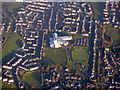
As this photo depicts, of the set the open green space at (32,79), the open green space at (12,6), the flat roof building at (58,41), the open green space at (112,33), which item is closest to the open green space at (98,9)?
the open green space at (112,33)

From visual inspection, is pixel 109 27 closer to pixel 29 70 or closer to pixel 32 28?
pixel 32 28

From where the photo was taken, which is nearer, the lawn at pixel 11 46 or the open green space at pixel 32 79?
the open green space at pixel 32 79

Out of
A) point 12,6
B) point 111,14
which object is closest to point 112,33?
point 111,14

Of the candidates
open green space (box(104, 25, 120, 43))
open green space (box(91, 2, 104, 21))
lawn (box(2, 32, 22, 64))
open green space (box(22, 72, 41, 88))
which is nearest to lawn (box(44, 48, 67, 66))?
open green space (box(22, 72, 41, 88))

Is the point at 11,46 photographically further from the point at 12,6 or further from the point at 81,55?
the point at 81,55

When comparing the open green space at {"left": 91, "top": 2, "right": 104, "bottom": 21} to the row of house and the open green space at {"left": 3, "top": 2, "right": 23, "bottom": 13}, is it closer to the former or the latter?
the row of house

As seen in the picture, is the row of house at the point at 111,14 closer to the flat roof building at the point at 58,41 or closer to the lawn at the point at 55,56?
the flat roof building at the point at 58,41
